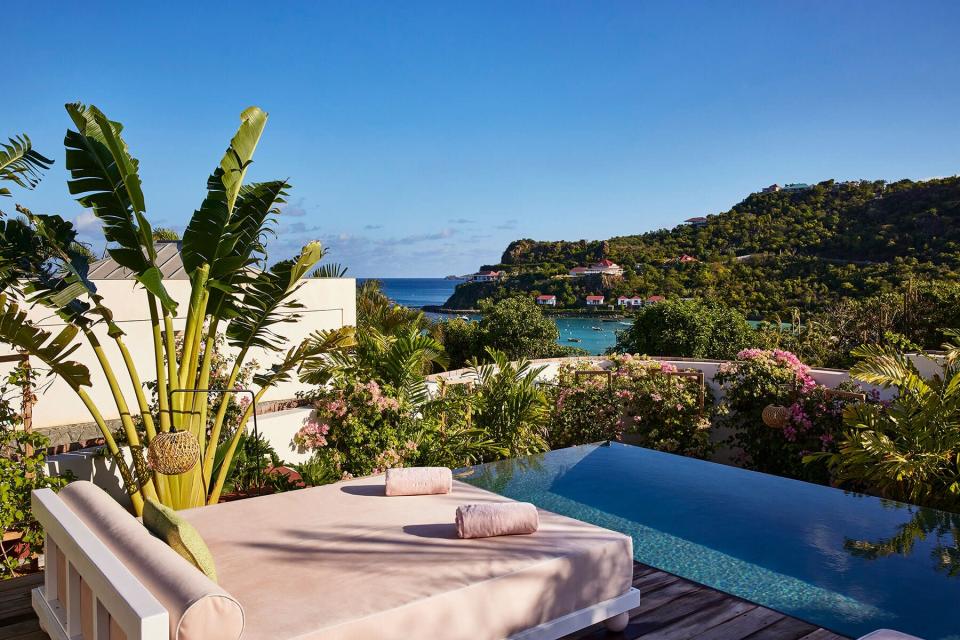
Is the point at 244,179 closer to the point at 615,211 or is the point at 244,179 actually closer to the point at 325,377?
the point at 325,377

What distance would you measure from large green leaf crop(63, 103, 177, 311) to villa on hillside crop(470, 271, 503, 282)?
32.4 metres

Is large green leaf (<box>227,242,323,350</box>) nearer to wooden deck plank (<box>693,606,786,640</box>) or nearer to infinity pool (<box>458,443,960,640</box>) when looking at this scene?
infinity pool (<box>458,443,960,640</box>)

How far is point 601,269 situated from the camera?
103 feet

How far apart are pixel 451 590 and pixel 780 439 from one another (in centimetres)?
630

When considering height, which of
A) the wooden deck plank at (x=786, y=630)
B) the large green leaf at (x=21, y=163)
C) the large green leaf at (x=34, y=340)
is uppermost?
the large green leaf at (x=21, y=163)

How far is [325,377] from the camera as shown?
21.6 ft

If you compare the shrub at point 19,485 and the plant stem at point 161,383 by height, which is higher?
the plant stem at point 161,383

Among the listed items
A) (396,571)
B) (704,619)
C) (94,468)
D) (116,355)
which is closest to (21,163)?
(94,468)

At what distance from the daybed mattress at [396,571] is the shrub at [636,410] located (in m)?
4.85

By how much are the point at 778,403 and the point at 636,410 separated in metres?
1.76

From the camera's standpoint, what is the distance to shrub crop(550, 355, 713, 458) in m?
8.49

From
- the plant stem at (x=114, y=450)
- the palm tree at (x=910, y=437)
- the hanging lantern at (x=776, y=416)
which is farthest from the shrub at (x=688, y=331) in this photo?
the plant stem at (x=114, y=450)

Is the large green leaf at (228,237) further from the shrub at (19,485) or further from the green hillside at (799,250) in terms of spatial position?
the green hillside at (799,250)

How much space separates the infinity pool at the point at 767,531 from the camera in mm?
4273
